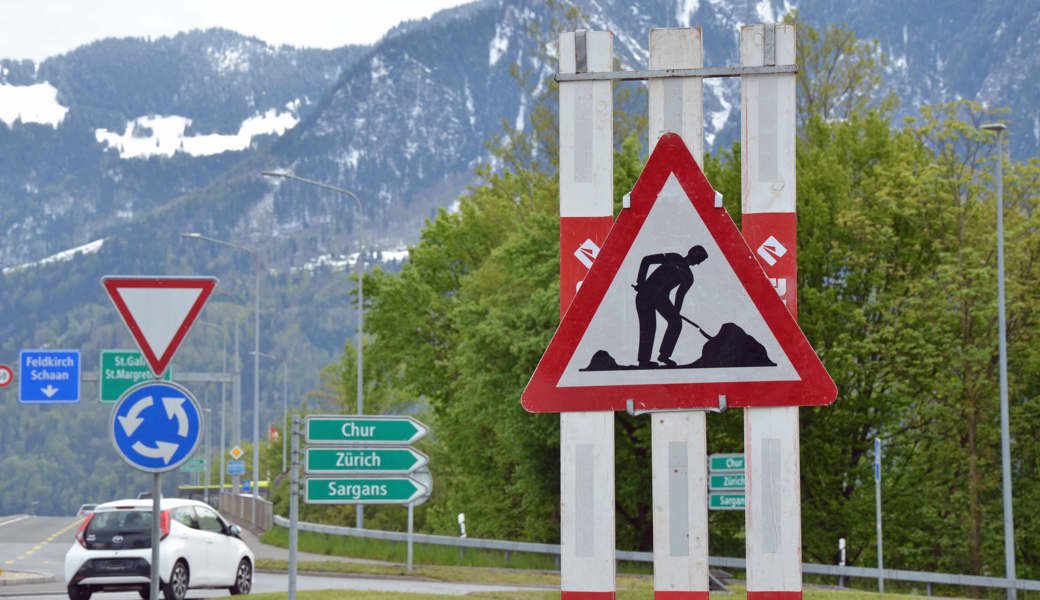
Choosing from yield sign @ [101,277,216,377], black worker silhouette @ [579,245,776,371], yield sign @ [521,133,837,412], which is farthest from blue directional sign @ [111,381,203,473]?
black worker silhouette @ [579,245,776,371]

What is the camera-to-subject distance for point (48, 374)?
49.2 m

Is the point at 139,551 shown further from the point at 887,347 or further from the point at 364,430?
the point at 887,347

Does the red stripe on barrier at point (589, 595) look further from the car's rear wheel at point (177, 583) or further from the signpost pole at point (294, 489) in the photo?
the car's rear wheel at point (177, 583)

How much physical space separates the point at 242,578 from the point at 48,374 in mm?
25278

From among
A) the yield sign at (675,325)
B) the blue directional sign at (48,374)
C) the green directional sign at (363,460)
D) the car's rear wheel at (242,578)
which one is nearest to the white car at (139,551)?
the car's rear wheel at (242,578)

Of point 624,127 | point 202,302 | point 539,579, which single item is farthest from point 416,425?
Answer: point 624,127

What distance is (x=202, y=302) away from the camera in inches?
404

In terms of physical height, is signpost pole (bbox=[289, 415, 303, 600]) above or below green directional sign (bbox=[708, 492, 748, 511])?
above

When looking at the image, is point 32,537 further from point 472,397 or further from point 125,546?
point 125,546

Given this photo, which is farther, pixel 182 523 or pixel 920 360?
pixel 920 360

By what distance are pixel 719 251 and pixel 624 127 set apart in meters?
51.8

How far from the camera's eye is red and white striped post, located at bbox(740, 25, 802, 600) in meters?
5.89

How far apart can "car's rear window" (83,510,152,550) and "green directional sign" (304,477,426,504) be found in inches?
326

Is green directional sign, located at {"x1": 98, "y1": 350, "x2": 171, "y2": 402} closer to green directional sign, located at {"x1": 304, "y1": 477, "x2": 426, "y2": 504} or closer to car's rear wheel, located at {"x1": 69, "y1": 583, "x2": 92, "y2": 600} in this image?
car's rear wheel, located at {"x1": 69, "y1": 583, "x2": 92, "y2": 600}
